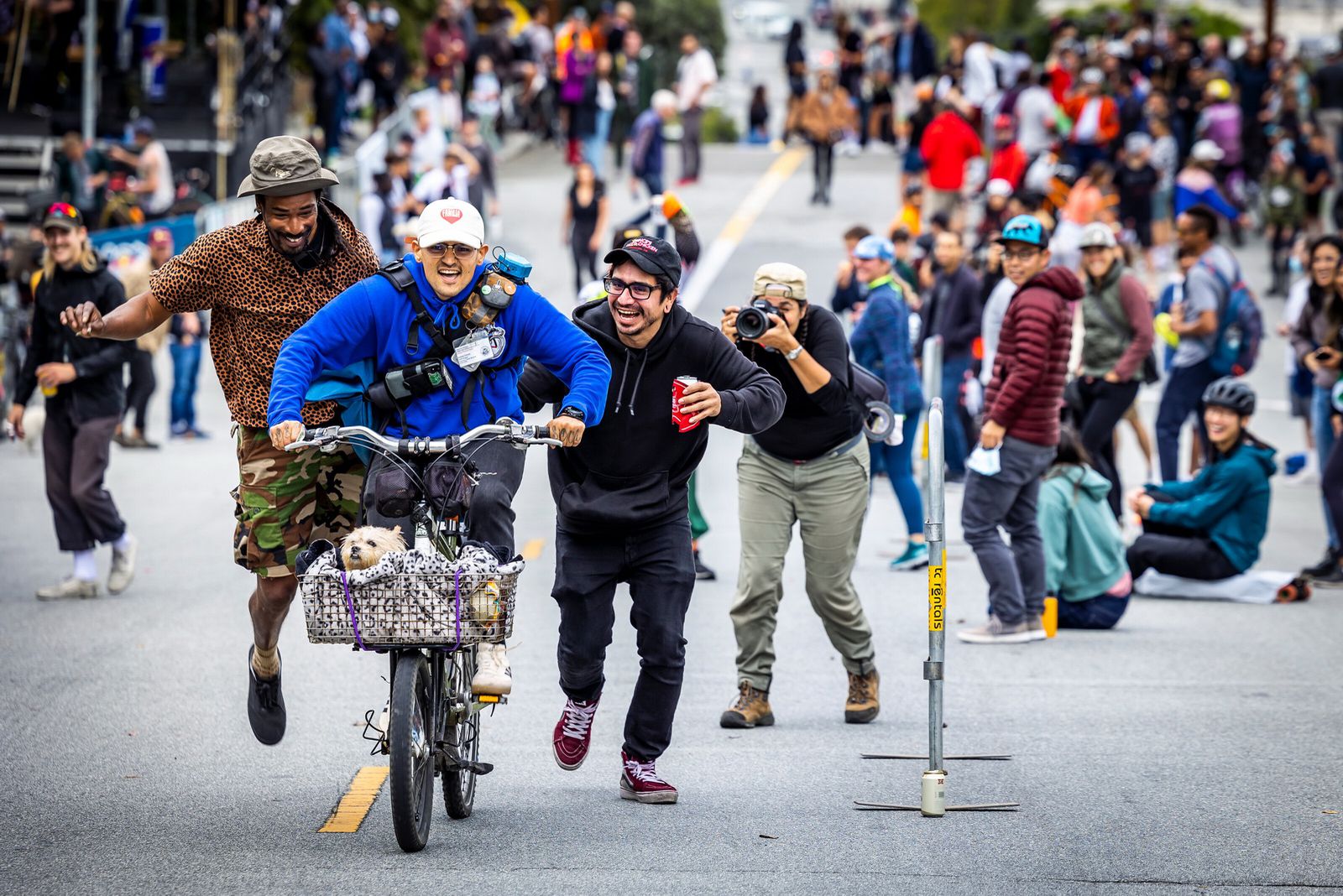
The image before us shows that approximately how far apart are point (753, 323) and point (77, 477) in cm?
498

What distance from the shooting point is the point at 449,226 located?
241 inches

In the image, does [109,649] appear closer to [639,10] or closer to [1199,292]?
[1199,292]

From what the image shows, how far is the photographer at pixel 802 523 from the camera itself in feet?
25.6

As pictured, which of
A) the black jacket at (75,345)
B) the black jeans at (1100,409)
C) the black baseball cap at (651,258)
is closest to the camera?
the black baseball cap at (651,258)

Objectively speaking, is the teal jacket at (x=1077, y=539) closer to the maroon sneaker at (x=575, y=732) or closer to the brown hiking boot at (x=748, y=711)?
the brown hiking boot at (x=748, y=711)

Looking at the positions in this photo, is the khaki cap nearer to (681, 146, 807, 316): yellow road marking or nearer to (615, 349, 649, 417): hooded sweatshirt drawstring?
(615, 349, 649, 417): hooded sweatshirt drawstring

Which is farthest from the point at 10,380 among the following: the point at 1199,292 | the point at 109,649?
the point at 1199,292

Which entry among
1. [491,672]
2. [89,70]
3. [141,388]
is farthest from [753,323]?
[89,70]

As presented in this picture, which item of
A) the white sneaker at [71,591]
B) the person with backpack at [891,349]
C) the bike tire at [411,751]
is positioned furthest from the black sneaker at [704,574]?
the bike tire at [411,751]

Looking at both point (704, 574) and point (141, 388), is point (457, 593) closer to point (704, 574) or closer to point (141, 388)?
point (704, 574)

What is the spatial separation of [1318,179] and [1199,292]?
38.9ft

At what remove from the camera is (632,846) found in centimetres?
602

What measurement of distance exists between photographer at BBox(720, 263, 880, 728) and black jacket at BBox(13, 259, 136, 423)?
419cm

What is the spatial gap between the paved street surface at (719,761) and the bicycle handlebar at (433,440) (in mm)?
1261
